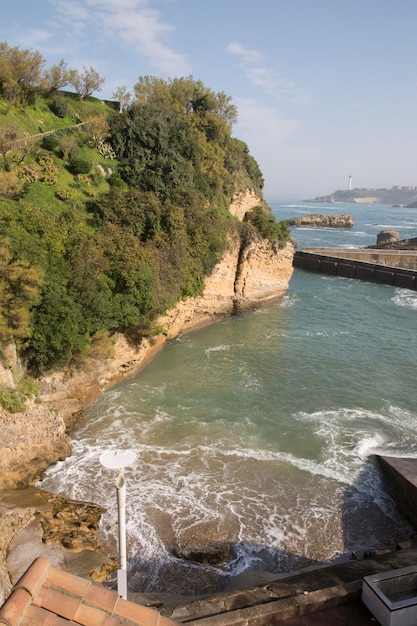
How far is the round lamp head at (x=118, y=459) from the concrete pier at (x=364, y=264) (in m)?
40.9

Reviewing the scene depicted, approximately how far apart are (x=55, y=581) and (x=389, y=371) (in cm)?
1939

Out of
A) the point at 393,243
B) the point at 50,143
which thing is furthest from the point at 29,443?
the point at 393,243

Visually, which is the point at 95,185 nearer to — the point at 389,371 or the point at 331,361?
the point at 331,361

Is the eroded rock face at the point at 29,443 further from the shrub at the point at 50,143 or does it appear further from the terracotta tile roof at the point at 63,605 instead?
the shrub at the point at 50,143

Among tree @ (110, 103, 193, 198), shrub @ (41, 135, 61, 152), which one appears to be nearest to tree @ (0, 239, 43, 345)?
tree @ (110, 103, 193, 198)

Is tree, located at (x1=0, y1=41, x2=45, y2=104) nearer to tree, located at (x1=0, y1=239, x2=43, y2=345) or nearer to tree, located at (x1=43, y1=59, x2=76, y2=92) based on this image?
tree, located at (x1=43, y1=59, x2=76, y2=92)

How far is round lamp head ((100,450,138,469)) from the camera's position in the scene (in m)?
5.36

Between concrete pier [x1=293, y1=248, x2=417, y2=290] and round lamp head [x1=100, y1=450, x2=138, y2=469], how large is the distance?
134ft

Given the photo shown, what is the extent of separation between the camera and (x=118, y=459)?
547 cm

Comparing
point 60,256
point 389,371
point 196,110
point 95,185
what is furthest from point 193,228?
point 196,110

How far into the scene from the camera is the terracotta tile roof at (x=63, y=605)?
3.64 m

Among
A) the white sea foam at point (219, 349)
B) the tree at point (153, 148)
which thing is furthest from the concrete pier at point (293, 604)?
the tree at point (153, 148)

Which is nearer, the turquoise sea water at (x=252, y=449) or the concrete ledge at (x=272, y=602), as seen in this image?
the concrete ledge at (x=272, y=602)

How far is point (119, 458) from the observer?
5.49 meters
